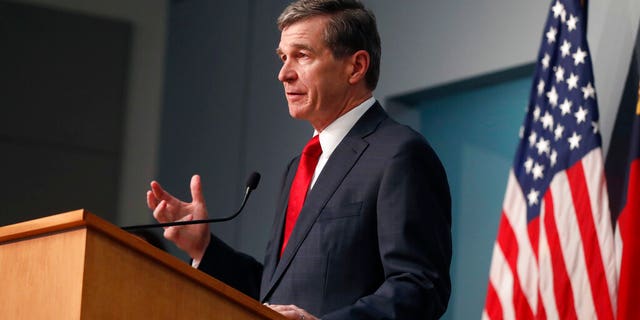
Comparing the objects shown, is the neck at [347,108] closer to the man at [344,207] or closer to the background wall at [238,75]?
the man at [344,207]

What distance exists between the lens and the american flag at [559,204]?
11.5 feet

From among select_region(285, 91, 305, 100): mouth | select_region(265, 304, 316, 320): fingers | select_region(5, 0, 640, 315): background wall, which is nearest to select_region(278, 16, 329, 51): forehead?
select_region(285, 91, 305, 100): mouth

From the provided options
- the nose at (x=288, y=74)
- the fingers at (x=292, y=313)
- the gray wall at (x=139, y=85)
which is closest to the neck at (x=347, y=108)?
the nose at (x=288, y=74)

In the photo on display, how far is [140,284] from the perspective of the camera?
1537 millimetres

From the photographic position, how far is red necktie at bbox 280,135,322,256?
2.38 meters

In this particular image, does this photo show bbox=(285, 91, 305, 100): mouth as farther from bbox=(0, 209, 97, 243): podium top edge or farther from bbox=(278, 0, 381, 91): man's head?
bbox=(0, 209, 97, 243): podium top edge

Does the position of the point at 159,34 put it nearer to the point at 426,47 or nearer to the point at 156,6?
the point at 156,6

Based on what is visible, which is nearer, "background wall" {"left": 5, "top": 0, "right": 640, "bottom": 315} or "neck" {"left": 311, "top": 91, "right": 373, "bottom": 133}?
"neck" {"left": 311, "top": 91, "right": 373, "bottom": 133}

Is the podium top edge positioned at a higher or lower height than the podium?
higher

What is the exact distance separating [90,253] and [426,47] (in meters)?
3.31

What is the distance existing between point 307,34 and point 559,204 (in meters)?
1.52

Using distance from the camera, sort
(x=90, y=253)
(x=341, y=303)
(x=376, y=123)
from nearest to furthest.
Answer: (x=90, y=253)
(x=341, y=303)
(x=376, y=123)

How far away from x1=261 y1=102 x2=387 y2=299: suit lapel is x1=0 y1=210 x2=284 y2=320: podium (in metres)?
0.60

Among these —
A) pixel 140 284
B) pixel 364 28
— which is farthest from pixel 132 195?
pixel 140 284
